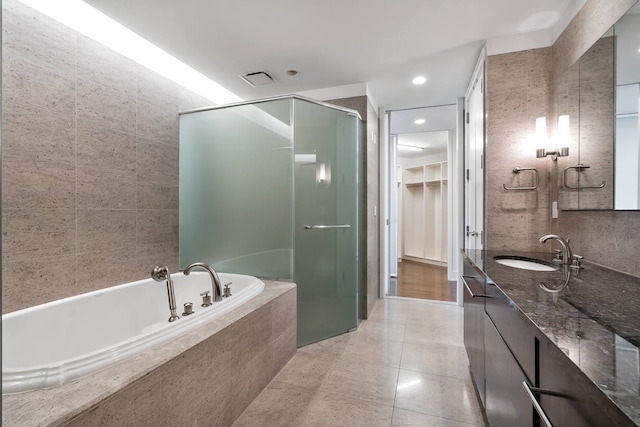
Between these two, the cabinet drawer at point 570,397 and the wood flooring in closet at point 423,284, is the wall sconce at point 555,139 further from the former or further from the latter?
the wood flooring in closet at point 423,284

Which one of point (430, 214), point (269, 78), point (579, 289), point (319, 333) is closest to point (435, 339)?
point (319, 333)

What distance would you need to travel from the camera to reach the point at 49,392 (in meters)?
1.01

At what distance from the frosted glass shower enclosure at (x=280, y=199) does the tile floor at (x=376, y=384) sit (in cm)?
32

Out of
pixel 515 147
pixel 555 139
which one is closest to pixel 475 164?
pixel 515 147

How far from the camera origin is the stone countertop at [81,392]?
901 mm

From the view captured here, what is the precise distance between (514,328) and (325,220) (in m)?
1.78

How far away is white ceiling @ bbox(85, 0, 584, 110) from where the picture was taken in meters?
2.02

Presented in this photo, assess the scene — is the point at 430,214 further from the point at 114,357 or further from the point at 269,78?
the point at 114,357

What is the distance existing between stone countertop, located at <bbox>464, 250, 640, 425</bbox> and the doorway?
253cm

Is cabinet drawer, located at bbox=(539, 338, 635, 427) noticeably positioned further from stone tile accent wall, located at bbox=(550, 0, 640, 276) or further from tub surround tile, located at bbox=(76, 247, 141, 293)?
tub surround tile, located at bbox=(76, 247, 141, 293)

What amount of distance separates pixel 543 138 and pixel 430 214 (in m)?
4.35

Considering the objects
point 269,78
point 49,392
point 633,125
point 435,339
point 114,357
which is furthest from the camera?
point 269,78

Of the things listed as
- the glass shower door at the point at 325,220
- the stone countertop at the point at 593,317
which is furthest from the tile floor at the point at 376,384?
the stone countertop at the point at 593,317

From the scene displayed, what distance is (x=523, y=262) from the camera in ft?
6.43
